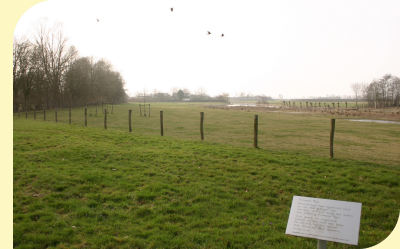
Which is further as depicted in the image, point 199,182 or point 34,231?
point 199,182

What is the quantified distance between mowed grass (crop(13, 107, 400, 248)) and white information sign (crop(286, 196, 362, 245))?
1164 mm

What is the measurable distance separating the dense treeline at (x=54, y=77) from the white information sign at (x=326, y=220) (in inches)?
900

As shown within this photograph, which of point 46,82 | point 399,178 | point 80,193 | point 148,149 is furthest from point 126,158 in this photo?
point 46,82

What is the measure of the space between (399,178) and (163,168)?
6003 millimetres

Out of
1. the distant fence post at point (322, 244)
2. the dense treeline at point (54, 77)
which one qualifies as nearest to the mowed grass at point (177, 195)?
the distant fence post at point (322, 244)

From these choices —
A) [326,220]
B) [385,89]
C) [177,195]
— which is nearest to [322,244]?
[326,220]

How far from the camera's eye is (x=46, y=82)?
36844mm

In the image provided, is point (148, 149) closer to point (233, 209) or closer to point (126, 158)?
point (126, 158)

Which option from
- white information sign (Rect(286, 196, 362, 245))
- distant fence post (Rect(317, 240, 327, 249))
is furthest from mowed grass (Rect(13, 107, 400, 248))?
white information sign (Rect(286, 196, 362, 245))

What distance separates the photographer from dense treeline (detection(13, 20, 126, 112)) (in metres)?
29.2

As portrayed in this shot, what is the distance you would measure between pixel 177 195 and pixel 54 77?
4399 cm

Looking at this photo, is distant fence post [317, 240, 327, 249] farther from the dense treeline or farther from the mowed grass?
the dense treeline

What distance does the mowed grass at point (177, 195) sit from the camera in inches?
141

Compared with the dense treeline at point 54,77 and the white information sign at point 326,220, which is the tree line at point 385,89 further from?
the dense treeline at point 54,77
